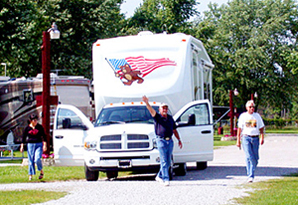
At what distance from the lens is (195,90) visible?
17672mm

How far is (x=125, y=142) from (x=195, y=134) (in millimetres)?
2411

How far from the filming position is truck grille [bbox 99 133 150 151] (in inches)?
577

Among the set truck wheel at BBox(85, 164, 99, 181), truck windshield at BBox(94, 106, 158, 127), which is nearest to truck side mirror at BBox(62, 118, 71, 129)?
truck windshield at BBox(94, 106, 158, 127)

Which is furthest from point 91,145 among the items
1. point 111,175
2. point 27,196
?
point 27,196

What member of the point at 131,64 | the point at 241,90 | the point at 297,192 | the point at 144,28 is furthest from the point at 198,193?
the point at 241,90

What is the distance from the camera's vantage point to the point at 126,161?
47.5 ft

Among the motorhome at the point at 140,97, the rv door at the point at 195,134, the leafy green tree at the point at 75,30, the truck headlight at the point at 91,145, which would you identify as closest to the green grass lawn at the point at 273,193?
the rv door at the point at 195,134

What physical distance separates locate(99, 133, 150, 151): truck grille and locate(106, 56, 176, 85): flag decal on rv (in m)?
2.56

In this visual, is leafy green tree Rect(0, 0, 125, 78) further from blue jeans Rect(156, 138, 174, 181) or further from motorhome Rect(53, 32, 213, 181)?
blue jeans Rect(156, 138, 174, 181)

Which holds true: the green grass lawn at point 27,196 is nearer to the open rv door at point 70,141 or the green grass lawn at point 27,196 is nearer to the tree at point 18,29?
the open rv door at point 70,141

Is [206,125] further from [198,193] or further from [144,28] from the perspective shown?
[144,28]

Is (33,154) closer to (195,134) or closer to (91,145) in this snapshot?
(91,145)

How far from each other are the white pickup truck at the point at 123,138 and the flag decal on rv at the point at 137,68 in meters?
0.99

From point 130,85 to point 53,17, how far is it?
2550 centimetres
